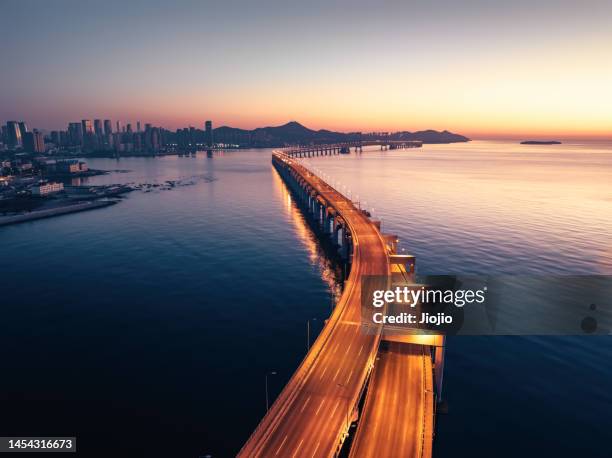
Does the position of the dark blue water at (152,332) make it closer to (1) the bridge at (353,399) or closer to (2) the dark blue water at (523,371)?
(1) the bridge at (353,399)

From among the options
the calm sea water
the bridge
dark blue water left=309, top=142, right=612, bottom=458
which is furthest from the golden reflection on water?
the bridge

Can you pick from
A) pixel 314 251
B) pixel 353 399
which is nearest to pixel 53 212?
pixel 314 251

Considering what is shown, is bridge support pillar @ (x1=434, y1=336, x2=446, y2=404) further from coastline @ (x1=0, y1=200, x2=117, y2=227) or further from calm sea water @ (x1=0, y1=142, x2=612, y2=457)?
coastline @ (x1=0, y1=200, x2=117, y2=227)

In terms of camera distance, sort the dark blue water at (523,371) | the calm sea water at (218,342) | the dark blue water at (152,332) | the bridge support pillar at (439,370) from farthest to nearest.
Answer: the bridge support pillar at (439,370)
the dark blue water at (152,332)
the calm sea water at (218,342)
the dark blue water at (523,371)

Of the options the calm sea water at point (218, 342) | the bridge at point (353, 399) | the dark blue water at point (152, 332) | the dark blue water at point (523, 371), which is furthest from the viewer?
the dark blue water at point (152, 332)

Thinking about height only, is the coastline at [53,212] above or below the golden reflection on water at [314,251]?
above

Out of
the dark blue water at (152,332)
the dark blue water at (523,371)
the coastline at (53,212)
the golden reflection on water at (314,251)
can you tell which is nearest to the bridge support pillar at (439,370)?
the dark blue water at (523,371)

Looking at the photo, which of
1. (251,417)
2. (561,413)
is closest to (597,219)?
(561,413)

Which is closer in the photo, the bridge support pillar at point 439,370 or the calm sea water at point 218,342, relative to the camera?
the calm sea water at point 218,342

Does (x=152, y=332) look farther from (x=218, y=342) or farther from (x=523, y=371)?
(x=523, y=371)
